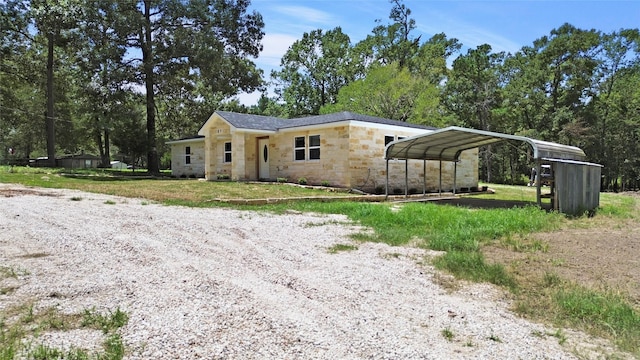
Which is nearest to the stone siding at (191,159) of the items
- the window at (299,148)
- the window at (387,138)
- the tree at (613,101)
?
the window at (299,148)

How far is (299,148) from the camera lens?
19.5m

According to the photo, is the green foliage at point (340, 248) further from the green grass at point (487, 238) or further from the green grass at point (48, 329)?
the green grass at point (48, 329)

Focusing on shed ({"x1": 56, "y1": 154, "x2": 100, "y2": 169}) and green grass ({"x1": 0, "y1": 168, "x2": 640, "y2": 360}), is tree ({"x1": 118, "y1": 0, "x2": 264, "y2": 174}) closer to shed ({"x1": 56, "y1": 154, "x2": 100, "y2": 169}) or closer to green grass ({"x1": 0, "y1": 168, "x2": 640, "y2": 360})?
green grass ({"x1": 0, "y1": 168, "x2": 640, "y2": 360})

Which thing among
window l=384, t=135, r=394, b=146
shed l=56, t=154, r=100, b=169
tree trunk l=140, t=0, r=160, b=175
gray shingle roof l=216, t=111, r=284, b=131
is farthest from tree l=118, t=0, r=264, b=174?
shed l=56, t=154, r=100, b=169

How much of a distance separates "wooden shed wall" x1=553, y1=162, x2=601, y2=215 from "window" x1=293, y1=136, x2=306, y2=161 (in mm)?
10716

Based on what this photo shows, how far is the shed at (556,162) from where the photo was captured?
11117mm

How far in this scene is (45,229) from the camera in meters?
6.99

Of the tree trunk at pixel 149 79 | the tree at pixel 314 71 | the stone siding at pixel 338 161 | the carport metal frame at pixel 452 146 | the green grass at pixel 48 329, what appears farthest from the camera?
the tree at pixel 314 71

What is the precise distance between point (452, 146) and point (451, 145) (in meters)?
0.31

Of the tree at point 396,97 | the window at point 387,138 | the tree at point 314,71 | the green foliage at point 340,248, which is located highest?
the tree at point 314,71

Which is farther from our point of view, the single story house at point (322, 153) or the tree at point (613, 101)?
the tree at point (613, 101)

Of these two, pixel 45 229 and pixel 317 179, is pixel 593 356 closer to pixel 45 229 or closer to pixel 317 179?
pixel 45 229

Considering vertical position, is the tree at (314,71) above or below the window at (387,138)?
above

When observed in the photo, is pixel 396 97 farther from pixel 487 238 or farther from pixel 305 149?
pixel 487 238
